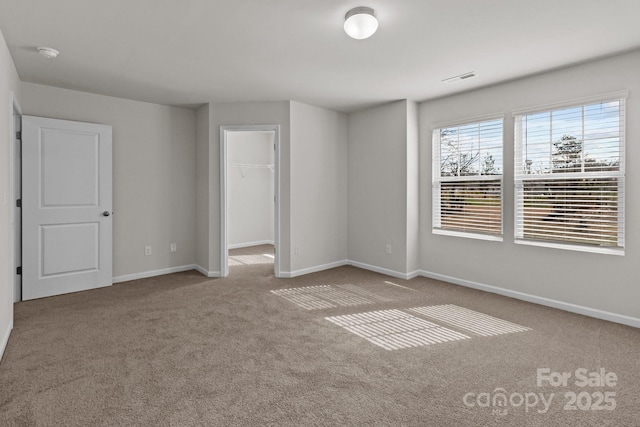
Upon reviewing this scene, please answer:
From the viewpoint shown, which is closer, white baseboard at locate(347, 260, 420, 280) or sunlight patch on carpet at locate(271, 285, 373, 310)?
sunlight patch on carpet at locate(271, 285, 373, 310)

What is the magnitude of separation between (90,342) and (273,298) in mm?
1760

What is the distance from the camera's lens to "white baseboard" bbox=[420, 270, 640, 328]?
3.18 metres

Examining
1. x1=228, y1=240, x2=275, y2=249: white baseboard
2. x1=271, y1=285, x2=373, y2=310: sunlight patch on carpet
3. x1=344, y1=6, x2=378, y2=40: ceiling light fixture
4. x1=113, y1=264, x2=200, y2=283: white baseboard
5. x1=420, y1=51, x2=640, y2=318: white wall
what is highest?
x1=344, y1=6, x2=378, y2=40: ceiling light fixture

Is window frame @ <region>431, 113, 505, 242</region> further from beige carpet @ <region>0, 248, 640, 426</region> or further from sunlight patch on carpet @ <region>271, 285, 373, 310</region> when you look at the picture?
sunlight patch on carpet @ <region>271, 285, 373, 310</region>

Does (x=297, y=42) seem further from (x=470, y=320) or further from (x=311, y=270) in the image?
(x=311, y=270)

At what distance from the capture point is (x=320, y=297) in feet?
13.3

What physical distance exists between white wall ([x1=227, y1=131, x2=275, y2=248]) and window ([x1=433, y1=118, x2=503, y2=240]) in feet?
12.1

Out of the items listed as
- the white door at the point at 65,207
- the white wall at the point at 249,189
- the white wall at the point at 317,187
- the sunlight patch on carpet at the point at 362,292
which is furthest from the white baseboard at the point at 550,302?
the white door at the point at 65,207

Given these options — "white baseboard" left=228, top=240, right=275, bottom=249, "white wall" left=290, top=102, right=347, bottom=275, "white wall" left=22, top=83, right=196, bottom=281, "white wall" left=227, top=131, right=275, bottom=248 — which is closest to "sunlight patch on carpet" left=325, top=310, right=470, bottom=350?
"white wall" left=290, top=102, right=347, bottom=275

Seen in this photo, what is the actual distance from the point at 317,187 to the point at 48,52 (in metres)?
3.36

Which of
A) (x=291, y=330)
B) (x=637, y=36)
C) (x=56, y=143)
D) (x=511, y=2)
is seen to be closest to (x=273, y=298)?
(x=291, y=330)

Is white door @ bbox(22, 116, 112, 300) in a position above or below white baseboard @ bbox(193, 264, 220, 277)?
above

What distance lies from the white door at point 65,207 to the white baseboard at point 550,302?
4.39m

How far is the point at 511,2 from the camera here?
2.32 metres
